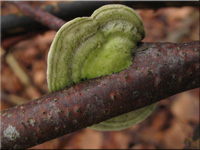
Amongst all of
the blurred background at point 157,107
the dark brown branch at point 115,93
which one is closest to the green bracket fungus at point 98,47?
the dark brown branch at point 115,93

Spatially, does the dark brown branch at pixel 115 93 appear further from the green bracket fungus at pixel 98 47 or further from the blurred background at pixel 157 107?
the blurred background at pixel 157 107

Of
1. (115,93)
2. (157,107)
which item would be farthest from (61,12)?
(157,107)

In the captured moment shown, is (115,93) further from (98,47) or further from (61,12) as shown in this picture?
(61,12)

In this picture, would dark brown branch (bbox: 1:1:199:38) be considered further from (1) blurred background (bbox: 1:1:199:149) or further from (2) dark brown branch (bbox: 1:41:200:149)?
(2) dark brown branch (bbox: 1:41:200:149)

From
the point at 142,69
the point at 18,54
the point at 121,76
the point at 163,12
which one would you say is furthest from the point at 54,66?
the point at 163,12

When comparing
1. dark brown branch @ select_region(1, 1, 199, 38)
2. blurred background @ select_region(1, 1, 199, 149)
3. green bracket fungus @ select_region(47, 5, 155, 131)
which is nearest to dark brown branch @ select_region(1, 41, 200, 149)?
green bracket fungus @ select_region(47, 5, 155, 131)

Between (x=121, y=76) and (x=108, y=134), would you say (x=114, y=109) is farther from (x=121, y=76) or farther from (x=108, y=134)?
(x=108, y=134)
